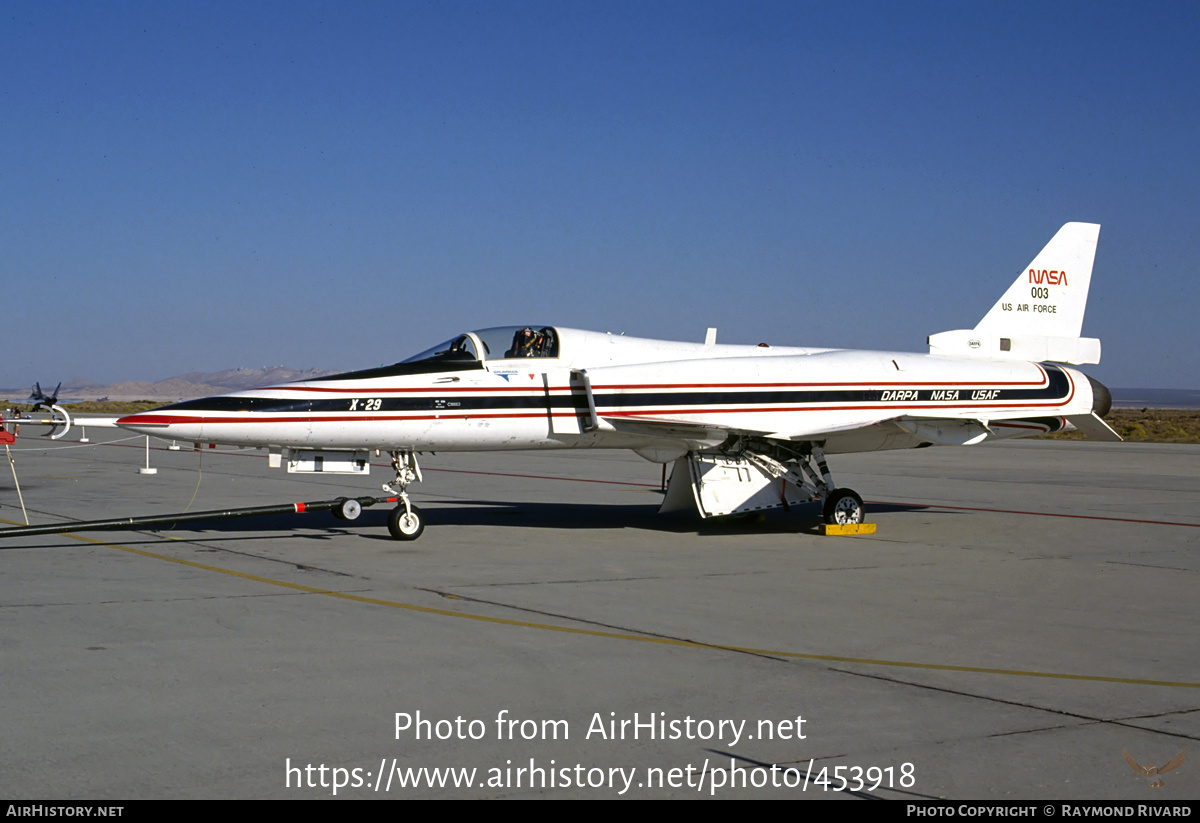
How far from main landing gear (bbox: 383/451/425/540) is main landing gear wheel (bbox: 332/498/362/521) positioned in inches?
16.4

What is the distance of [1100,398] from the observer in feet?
51.1

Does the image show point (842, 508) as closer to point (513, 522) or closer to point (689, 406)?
point (689, 406)

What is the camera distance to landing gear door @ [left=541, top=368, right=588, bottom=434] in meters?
13.2

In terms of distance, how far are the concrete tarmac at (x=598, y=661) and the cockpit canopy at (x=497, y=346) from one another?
2.27 meters

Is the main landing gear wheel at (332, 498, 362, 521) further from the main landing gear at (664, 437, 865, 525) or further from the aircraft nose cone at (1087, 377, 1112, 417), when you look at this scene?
the aircraft nose cone at (1087, 377, 1112, 417)

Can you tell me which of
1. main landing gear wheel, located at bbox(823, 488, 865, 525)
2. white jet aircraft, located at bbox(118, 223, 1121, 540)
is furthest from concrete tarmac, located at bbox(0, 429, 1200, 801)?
white jet aircraft, located at bbox(118, 223, 1121, 540)

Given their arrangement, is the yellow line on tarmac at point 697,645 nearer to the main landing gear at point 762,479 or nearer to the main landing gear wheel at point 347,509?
the main landing gear wheel at point 347,509

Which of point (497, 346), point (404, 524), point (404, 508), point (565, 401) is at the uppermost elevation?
point (497, 346)

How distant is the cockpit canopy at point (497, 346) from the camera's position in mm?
13078

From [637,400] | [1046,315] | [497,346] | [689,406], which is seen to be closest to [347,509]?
[497,346]

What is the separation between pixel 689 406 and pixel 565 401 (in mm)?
1619

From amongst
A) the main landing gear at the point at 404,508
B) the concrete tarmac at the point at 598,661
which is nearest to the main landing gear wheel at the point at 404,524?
the main landing gear at the point at 404,508

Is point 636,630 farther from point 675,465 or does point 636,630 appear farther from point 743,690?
point 675,465
